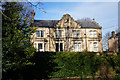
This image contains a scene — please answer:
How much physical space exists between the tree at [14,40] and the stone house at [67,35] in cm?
1715

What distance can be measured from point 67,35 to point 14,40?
2028 cm

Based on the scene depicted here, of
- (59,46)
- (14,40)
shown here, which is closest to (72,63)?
Answer: (14,40)

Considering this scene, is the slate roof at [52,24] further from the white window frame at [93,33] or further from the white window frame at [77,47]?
the white window frame at [77,47]

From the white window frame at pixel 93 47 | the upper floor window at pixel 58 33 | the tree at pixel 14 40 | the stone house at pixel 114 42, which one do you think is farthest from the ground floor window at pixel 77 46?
the tree at pixel 14 40

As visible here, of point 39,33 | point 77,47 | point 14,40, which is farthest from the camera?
point 77,47

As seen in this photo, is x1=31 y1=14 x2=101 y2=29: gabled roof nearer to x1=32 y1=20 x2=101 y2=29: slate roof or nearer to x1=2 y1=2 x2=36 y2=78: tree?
x1=32 y1=20 x2=101 y2=29: slate roof

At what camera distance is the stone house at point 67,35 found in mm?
28656

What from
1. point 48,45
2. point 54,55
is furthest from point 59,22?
point 54,55

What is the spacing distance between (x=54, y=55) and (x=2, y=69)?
9609mm

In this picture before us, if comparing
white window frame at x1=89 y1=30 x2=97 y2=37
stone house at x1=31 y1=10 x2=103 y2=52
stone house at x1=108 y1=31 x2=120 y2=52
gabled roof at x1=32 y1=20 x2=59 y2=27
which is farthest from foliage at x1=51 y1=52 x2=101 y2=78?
stone house at x1=108 y1=31 x2=120 y2=52

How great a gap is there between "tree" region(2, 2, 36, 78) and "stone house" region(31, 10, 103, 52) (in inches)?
675

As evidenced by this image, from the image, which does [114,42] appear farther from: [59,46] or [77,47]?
[59,46]

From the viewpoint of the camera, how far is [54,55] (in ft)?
60.2

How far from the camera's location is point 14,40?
1028cm
